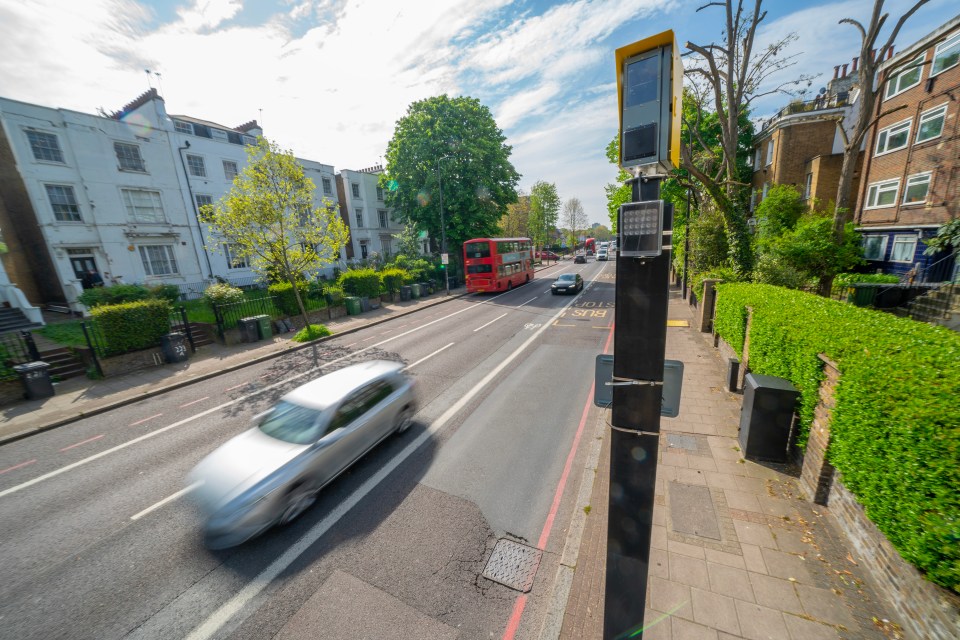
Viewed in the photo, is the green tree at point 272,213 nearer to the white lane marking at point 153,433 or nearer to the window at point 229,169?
the white lane marking at point 153,433

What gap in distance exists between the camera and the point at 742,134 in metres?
28.1

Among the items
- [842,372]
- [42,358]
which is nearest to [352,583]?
[842,372]

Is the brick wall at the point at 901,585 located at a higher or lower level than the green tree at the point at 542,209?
lower

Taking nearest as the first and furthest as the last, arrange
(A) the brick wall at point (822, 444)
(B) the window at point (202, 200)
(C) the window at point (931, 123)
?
(A) the brick wall at point (822, 444) < (C) the window at point (931, 123) < (B) the window at point (202, 200)

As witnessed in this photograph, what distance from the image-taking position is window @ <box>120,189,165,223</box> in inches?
824

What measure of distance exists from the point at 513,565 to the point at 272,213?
49.3 feet

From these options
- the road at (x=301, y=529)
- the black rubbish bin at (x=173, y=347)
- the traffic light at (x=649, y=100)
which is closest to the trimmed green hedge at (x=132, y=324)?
the black rubbish bin at (x=173, y=347)

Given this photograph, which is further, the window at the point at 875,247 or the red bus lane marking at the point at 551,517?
the window at the point at 875,247

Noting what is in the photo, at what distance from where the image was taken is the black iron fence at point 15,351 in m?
10.2

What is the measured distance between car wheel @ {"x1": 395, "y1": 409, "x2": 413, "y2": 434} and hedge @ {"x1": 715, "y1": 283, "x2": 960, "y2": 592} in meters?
6.94

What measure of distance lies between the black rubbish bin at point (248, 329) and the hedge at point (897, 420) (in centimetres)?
1801

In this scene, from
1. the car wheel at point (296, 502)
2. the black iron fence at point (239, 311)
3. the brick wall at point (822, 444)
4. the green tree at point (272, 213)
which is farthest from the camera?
the black iron fence at point (239, 311)

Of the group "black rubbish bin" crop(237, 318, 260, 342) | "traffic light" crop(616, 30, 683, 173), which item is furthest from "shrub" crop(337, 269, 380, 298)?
"traffic light" crop(616, 30, 683, 173)

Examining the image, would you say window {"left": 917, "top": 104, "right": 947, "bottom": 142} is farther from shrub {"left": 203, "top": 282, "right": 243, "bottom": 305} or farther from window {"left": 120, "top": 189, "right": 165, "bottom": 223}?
window {"left": 120, "top": 189, "right": 165, "bottom": 223}
